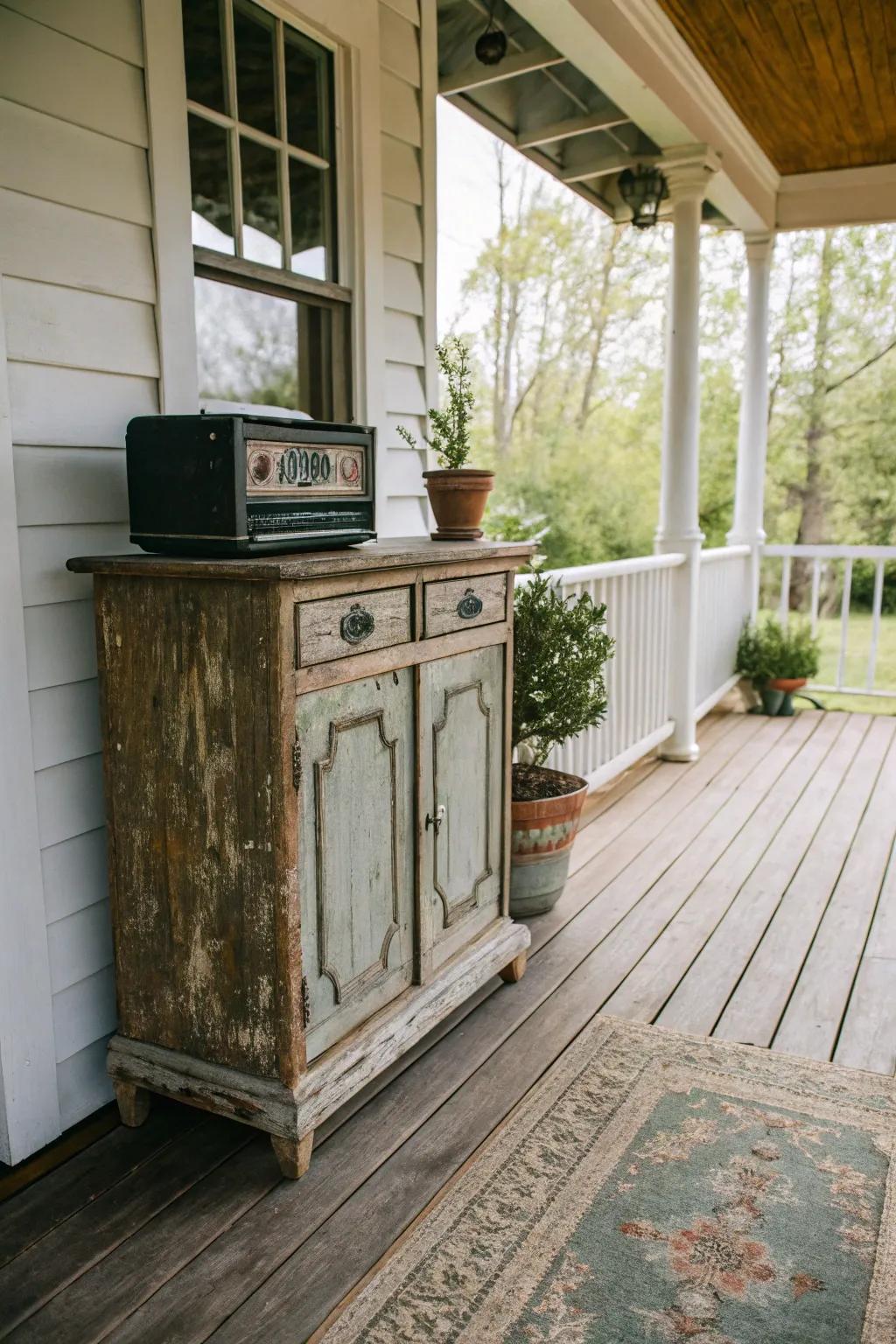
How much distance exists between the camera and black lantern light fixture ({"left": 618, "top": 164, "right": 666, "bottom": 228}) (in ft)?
15.7

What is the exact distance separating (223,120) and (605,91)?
84.2 inches

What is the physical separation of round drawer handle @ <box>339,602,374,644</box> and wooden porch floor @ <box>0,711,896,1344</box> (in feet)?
3.21

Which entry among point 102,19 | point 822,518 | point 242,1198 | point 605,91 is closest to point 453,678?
point 242,1198

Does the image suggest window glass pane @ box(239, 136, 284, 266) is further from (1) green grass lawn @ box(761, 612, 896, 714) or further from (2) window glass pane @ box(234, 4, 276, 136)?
(1) green grass lawn @ box(761, 612, 896, 714)

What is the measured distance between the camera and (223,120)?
2283 mm

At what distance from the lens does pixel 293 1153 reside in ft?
6.01

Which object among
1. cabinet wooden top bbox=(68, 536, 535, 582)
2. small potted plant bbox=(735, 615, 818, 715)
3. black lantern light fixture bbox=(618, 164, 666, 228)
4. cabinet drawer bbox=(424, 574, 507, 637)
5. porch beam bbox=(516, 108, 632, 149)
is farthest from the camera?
small potted plant bbox=(735, 615, 818, 715)

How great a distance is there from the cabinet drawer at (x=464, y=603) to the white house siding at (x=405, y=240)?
661mm

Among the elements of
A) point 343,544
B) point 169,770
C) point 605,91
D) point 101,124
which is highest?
point 605,91

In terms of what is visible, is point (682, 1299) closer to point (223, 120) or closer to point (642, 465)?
point (223, 120)

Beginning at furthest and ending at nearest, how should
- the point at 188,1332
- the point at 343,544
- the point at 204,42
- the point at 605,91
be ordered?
the point at 605,91 → the point at 204,42 → the point at 343,544 → the point at 188,1332

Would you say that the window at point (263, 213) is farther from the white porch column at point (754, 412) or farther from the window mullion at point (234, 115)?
the white porch column at point (754, 412)

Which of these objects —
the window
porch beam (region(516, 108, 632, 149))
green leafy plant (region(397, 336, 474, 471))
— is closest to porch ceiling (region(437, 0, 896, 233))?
porch beam (region(516, 108, 632, 149))

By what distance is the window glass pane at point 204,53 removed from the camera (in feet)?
7.19
